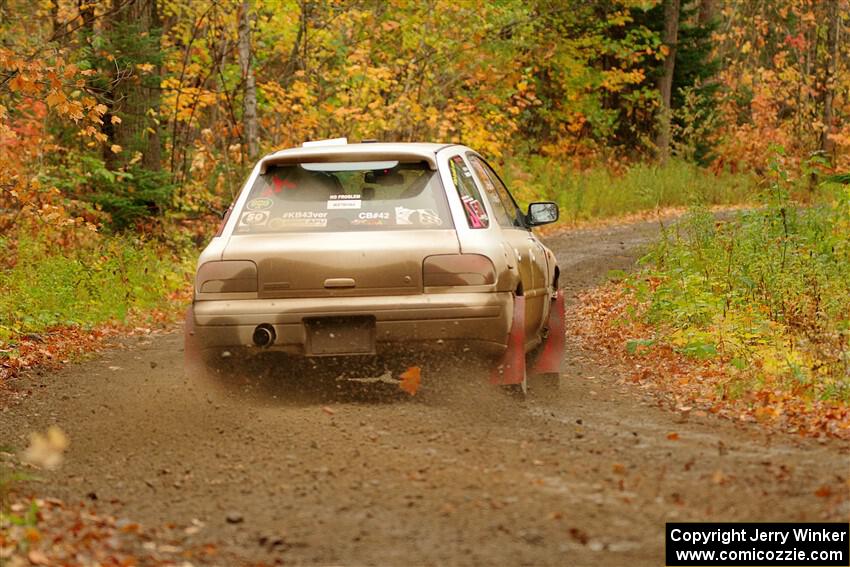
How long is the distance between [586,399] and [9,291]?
7.99 meters

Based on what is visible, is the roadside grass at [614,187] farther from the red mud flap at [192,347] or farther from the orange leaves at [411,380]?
the red mud flap at [192,347]

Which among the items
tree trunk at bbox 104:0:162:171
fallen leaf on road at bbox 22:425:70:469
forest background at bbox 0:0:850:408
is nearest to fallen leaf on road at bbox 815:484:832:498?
forest background at bbox 0:0:850:408

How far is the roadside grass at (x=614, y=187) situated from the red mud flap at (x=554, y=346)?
1680cm

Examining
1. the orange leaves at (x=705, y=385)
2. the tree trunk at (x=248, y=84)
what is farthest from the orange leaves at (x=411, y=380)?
the tree trunk at (x=248, y=84)

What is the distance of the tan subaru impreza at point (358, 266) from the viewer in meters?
7.51

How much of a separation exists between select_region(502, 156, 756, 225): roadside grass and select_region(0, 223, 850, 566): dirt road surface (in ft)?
59.8

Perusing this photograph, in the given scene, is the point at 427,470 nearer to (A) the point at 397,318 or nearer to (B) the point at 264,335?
(A) the point at 397,318

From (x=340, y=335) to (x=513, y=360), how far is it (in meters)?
1.15

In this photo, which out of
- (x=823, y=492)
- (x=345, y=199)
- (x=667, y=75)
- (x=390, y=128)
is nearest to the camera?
(x=823, y=492)

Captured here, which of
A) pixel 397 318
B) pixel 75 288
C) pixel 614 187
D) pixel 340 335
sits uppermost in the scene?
pixel 397 318

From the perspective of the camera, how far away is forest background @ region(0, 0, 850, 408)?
1203 cm

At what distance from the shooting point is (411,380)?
7855mm

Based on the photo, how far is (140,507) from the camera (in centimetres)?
581

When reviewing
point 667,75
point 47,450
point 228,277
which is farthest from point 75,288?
point 667,75
